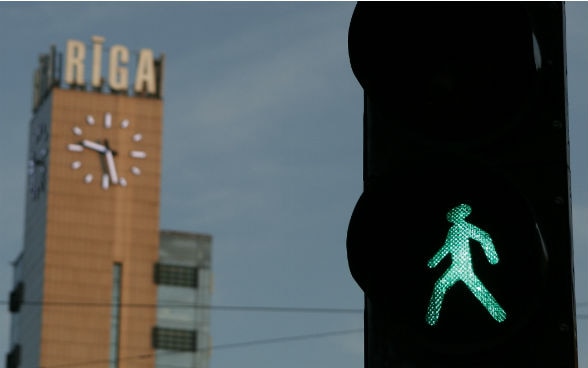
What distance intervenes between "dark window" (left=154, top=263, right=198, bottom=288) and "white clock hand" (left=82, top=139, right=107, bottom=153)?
7.54 metres

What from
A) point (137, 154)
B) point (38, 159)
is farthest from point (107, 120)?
point (38, 159)

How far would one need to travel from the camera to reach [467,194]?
4.11 m

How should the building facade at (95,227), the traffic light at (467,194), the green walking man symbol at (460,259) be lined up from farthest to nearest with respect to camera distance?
the building facade at (95,227) → the green walking man symbol at (460,259) → the traffic light at (467,194)

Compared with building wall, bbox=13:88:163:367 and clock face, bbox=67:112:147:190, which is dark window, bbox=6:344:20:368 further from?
clock face, bbox=67:112:147:190

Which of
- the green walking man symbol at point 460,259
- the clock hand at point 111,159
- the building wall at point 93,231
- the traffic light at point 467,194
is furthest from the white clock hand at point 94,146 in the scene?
the green walking man symbol at point 460,259

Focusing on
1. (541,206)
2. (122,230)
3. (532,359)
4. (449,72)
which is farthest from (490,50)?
(122,230)

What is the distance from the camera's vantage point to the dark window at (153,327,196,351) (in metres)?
106

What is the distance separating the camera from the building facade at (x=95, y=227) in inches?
4065

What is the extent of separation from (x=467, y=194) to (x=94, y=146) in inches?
3987

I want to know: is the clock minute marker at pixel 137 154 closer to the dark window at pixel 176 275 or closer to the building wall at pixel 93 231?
the building wall at pixel 93 231

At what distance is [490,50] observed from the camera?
4.22 metres

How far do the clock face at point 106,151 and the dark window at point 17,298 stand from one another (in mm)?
8263

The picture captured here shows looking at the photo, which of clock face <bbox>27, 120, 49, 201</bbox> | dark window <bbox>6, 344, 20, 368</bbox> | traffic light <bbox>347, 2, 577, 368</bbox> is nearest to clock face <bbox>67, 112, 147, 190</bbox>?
clock face <bbox>27, 120, 49, 201</bbox>

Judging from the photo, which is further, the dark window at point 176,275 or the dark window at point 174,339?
the dark window at point 174,339
